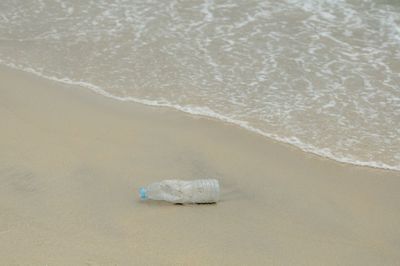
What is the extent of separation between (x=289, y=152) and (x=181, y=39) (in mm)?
2296

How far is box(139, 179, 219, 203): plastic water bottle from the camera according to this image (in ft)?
10.7

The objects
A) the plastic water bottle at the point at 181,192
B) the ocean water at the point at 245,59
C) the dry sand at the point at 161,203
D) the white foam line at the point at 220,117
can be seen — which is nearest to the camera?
the dry sand at the point at 161,203

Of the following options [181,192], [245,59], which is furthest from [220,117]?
[181,192]

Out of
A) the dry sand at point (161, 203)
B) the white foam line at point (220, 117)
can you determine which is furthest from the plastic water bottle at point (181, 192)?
the white foam line at point (220, 117)

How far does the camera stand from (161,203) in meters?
3.23

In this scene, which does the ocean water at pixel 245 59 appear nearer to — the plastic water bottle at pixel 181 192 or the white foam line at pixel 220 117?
the white foam line at pixel 220 117

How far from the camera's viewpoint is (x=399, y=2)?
7137 millimetres

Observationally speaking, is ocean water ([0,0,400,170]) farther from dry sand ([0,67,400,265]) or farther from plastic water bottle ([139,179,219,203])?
plastic water bottle ([139,179,219,203])

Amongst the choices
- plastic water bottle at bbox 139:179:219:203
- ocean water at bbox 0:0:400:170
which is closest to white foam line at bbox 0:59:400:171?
ocean water at bbox 0:0:400:170

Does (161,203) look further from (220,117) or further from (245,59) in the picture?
(245,59)

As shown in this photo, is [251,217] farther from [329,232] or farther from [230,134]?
[230,134]

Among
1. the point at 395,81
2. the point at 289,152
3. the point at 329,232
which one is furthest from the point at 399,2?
the point at 329,232

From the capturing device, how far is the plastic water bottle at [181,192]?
326 centimetres

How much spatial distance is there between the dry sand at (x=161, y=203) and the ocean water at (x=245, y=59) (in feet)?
1.09
